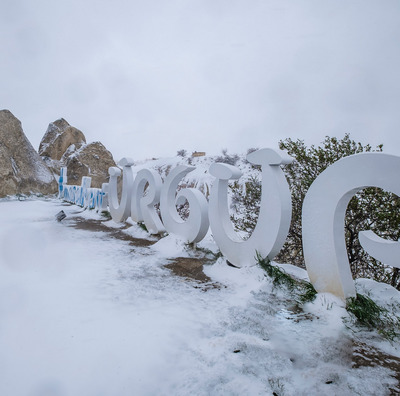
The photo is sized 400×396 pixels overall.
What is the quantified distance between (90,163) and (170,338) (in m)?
21.5

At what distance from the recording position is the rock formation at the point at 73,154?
20.7 metres

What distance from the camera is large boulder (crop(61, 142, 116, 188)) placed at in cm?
2050

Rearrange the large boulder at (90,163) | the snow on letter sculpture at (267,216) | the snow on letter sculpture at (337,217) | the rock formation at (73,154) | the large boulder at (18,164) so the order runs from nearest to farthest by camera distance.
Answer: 1. the snow on letter sculpture at (337,217)
2. the snow on letter sculpture at (267,216)
3. the large boulder at (18,164)
4. the large boulder at (90,163)
5. the rock formation at (73,154)

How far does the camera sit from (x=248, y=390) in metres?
1.55

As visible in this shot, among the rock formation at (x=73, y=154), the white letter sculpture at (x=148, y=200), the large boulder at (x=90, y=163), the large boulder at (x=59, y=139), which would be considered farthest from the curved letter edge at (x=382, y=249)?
the large boulder at (x=59, y=139)

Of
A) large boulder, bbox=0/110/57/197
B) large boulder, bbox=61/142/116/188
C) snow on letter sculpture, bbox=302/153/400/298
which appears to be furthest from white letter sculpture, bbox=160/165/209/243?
large boulder, bbox=61/142/116/188

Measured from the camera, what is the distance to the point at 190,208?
4.84 metres

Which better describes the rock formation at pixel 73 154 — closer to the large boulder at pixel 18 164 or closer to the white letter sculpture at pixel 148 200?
the large boulder at pixel 18 164

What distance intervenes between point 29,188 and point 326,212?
715 inches

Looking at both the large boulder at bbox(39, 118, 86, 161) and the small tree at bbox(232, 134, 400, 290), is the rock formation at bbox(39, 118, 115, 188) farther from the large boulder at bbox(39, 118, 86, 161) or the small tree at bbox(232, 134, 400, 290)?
the small tree at bbox(232, 134, 400, 290)

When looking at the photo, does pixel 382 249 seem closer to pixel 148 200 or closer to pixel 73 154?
pixel 148 200

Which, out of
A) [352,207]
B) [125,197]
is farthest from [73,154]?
[352,207]

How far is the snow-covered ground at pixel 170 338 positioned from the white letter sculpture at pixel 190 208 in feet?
4.34

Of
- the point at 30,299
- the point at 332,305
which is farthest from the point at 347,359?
the point at 30,299
